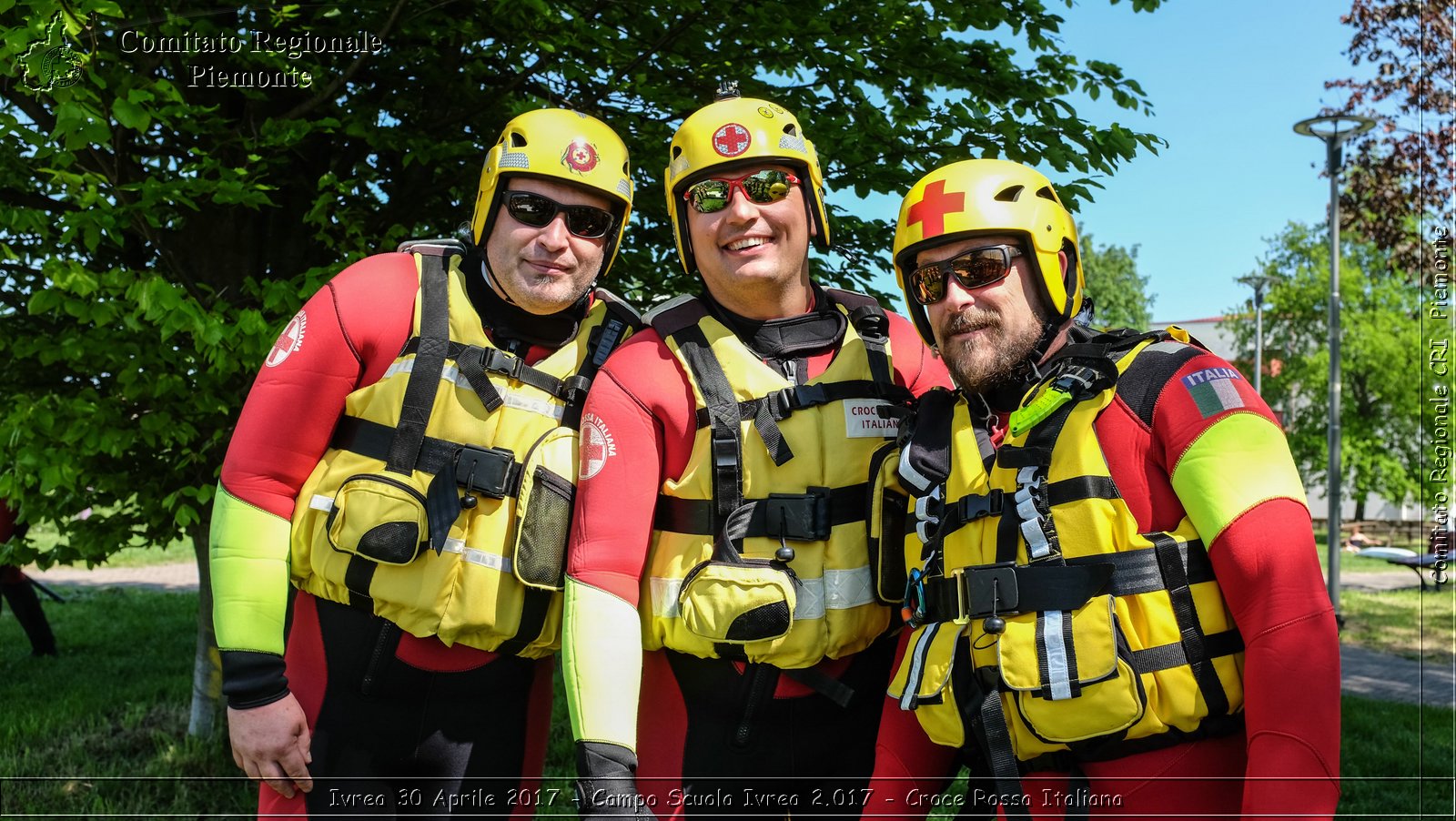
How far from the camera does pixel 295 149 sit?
544 cm

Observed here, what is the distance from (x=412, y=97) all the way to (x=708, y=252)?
366 cm

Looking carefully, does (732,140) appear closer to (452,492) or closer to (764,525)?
(764,525)

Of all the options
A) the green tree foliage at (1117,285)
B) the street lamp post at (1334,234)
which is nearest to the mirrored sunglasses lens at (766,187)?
the street lamp post at (1334,234)

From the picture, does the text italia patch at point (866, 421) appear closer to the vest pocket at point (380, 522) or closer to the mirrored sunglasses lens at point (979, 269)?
the mirrored sunglasses lens at point (979, 269)

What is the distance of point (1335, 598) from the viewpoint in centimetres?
1528

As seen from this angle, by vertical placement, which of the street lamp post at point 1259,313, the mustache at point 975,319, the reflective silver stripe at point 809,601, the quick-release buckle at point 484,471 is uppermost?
the street lamp post at point 1259,313

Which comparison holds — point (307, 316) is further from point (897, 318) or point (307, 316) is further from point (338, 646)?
point (897, 318)

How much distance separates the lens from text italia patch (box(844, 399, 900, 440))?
3.00m

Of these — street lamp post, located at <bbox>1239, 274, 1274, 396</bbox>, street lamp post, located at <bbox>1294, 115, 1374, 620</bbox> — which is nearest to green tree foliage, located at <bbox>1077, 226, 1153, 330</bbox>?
street lamp post, located at <bbox>1239, 274, 1274, 396</bbox>

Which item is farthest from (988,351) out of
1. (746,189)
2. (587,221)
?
(587,221)

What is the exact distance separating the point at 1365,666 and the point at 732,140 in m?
12.1

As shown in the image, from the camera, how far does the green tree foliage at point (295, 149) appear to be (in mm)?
4660

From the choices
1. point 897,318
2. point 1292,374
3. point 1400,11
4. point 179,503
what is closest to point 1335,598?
point 1400,11

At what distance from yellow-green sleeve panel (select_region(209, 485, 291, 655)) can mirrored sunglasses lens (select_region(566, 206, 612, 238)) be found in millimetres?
1323
